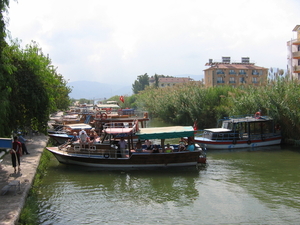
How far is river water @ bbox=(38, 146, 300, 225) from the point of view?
1204cm

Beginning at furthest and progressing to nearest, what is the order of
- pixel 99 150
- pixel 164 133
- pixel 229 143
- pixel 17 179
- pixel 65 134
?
pixel 65 134, pixel 229 143, pixel 99 150, pixel 164 133, pixel 17 179

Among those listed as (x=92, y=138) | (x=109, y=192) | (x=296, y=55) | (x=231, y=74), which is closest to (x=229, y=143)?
(x=92, y=138)

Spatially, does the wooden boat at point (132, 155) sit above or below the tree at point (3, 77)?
below

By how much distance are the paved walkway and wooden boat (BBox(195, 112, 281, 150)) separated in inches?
490

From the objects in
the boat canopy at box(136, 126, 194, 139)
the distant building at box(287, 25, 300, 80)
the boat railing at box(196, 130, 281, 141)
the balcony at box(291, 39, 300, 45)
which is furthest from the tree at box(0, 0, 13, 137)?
the balcony at box(291, 39, 300, 45)

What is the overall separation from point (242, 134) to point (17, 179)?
18.3m

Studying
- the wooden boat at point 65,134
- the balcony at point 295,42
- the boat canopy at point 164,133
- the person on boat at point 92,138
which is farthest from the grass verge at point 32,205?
the balcony at point 295,42

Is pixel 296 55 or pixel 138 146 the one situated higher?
pixel 296 55

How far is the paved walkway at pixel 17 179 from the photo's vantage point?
10234 mm

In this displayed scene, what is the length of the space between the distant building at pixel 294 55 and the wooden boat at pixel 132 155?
31.4m

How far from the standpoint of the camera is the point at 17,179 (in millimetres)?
14367

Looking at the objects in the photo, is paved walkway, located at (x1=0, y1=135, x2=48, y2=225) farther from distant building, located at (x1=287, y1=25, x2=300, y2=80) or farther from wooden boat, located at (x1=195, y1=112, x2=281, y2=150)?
distant building, located at (x1=287, y1=25, x2=300, y2=80)

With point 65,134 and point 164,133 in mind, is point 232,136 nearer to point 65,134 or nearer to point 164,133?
point 164,133

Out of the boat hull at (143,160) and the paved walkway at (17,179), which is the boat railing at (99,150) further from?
the paved walkway at (17,179)
